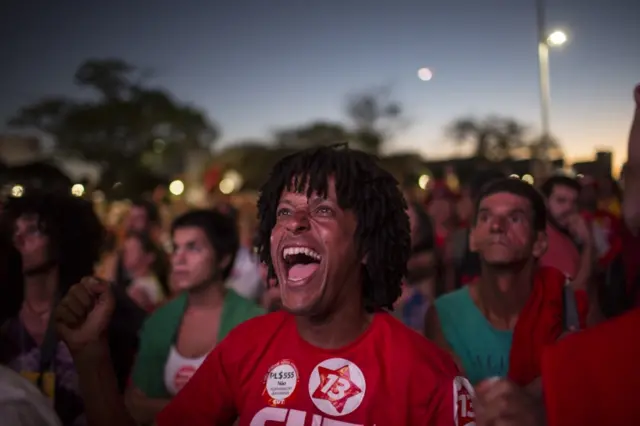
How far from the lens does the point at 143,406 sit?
10.3 ft

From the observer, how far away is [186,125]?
4984 centimetres

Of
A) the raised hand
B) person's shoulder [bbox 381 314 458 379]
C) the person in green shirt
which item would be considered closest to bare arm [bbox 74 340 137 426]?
the person in green shirt

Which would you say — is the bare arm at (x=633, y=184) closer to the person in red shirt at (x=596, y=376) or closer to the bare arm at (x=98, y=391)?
the person in red shirt at (x=596, y=376)

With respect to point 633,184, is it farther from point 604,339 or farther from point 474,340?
point 474,340

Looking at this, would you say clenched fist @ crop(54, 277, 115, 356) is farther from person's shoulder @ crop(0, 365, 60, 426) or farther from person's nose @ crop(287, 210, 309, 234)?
person's nose @ crop(287, 210, 309, 234)

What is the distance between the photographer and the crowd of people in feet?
4.39

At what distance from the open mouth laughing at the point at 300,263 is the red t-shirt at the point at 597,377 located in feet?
3.63

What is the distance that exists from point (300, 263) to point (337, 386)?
0.45 meters

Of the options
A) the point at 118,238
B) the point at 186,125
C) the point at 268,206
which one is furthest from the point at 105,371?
the point at 186,125

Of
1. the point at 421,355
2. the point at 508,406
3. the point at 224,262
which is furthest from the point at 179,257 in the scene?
the point at 508,406

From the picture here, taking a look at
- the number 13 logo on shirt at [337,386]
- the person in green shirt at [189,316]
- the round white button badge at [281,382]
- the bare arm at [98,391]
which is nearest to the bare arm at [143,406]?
the person in green shirt at [189,316]

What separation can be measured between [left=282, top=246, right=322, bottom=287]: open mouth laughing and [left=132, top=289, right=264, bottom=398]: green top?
129 centimetres

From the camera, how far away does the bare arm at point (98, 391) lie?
2148 millimetres

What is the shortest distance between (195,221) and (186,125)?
47.7 m
